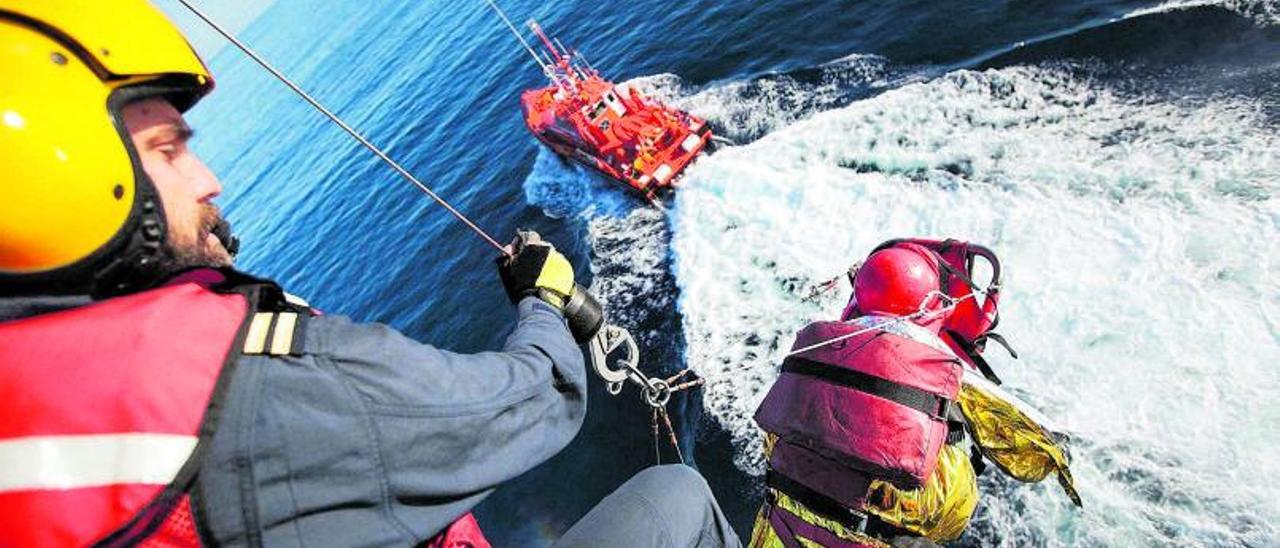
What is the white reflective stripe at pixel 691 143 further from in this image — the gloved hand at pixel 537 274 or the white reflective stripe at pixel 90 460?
the white reflective stripe at pixel 90 460

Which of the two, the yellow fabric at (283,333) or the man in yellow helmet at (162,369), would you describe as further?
the yellow fabric at (283,333)

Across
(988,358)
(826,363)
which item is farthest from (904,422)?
(988,358)

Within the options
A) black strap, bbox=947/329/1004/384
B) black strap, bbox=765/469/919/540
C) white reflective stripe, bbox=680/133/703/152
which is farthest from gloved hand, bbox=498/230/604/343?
white reflective stripe, bbox=680/133/703/152

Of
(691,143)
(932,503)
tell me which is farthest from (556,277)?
(691,143)

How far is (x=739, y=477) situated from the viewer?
7.47 meters

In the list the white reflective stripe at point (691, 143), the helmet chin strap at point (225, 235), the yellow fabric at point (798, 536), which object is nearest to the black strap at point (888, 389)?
the yellow fabric at point (798, 536)

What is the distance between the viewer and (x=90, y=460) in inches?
56.0

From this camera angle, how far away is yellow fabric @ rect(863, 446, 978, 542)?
13.0ft

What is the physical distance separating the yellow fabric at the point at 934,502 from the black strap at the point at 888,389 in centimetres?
42

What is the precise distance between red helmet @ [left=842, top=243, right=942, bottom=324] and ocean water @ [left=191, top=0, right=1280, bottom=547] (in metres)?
2.20

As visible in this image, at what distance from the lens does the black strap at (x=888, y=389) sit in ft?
12.8

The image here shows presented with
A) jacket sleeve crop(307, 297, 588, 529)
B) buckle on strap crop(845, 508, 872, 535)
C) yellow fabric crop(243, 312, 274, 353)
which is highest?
yellow fabric crop(243, 312, 274, 353)

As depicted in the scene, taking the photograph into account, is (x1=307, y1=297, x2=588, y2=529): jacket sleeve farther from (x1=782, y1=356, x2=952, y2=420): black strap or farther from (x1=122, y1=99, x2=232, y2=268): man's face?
(x1=782, y1=356, x2=952, y2=420): black strap

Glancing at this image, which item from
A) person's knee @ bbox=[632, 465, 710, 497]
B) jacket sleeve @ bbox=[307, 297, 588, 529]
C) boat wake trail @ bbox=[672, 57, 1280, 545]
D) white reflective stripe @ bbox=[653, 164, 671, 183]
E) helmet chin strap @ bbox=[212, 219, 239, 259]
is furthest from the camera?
white reflective stripe @ bbox=[653, 164, 671, 183]
